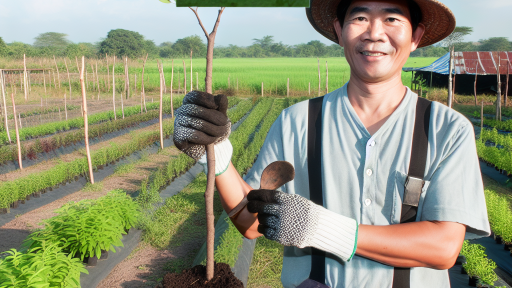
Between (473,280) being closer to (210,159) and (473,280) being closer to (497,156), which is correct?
(210,159)

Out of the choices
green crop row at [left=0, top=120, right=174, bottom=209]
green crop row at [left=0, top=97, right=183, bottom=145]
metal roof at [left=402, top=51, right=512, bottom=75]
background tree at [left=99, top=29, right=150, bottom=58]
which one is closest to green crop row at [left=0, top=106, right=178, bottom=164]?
green crop row at [left=0, top=97, right=183, bottom=145]

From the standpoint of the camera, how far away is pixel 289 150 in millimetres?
1312

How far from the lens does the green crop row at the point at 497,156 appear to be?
20.5 feet

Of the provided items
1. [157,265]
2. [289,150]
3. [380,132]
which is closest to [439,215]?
[380,132]

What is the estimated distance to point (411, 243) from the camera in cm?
106

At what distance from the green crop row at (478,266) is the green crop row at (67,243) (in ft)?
10.0

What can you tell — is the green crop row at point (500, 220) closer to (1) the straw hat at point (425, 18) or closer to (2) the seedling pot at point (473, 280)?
(2) the seedling pot at point (473, 280)

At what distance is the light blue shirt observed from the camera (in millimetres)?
1092

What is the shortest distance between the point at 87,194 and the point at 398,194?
5.40m

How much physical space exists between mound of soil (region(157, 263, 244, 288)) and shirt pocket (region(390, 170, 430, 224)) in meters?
0.80

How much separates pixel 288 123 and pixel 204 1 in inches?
21.2

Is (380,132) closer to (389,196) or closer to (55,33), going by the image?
(389,196)

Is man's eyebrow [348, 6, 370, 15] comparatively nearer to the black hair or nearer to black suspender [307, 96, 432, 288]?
the black hair

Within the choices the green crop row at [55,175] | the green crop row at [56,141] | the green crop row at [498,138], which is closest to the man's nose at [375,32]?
the green crop row at [55,175]
